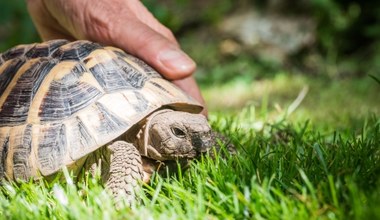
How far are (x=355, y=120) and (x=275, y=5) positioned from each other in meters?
5.33

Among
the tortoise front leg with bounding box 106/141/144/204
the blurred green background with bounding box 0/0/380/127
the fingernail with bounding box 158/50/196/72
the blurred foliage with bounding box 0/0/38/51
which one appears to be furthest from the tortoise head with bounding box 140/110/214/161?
the blurred foliage with bounding box 0/0/38/51

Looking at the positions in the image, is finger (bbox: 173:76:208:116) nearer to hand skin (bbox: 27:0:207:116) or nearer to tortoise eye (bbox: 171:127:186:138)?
hand skin (bbox: 27:0:207:116)

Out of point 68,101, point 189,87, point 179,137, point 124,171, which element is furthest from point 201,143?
point 189,87

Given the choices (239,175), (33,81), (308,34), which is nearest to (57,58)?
(33,81)

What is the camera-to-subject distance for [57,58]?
8.73 ft

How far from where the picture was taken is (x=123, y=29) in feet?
10.2

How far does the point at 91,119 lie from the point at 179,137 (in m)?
0.42

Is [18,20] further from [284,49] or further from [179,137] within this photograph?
[179,137]

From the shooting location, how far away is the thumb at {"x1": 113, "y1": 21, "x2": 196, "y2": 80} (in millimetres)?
2881

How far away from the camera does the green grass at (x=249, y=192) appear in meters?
1.63

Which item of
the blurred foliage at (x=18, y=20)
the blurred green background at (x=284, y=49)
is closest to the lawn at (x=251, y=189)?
the blurred green background at (x=284, y=49)

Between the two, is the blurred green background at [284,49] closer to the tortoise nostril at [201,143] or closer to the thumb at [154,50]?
the thumb at [154,50]

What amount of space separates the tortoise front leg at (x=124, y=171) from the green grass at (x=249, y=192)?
6 centimetres

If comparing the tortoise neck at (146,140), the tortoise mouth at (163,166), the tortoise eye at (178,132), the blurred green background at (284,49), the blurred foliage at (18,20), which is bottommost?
the blurred green background at (284,49)
